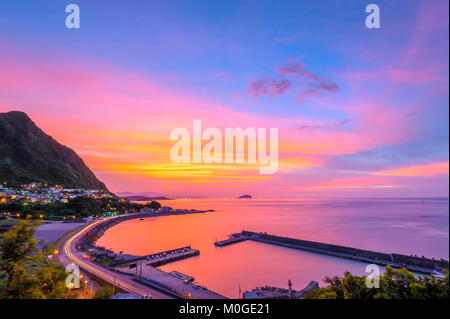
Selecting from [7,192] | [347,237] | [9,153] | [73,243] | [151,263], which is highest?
[9,153]

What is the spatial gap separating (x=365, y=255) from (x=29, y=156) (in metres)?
128

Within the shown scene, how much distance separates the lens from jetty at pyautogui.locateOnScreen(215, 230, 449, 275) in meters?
26.9

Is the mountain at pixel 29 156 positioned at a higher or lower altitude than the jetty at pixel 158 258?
higher

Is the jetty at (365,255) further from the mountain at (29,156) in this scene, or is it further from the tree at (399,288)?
the mountain at (29,156)

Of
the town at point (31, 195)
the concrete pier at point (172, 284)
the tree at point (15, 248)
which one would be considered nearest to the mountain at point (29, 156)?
the town at point (31, 195)

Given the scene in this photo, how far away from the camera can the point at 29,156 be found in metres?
99.1

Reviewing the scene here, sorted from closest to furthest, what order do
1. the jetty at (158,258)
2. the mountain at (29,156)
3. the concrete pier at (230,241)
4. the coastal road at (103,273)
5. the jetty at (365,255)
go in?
the coastal road at (103,273) → the jetty at (158,258) → the jetty at (365,255) → the concrete pier at (230,241) → the mountain at (29,156)

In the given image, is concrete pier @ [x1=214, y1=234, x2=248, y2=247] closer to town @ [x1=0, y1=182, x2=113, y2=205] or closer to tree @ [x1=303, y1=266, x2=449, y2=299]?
tree @ [x1=303, y1=266, x2=449, y2=299]

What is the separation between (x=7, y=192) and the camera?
58.0 meters

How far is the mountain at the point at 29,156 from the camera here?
271ft

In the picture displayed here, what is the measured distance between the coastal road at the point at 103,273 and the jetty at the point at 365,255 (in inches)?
910

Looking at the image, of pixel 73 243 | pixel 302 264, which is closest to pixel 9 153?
pixel 73 243
